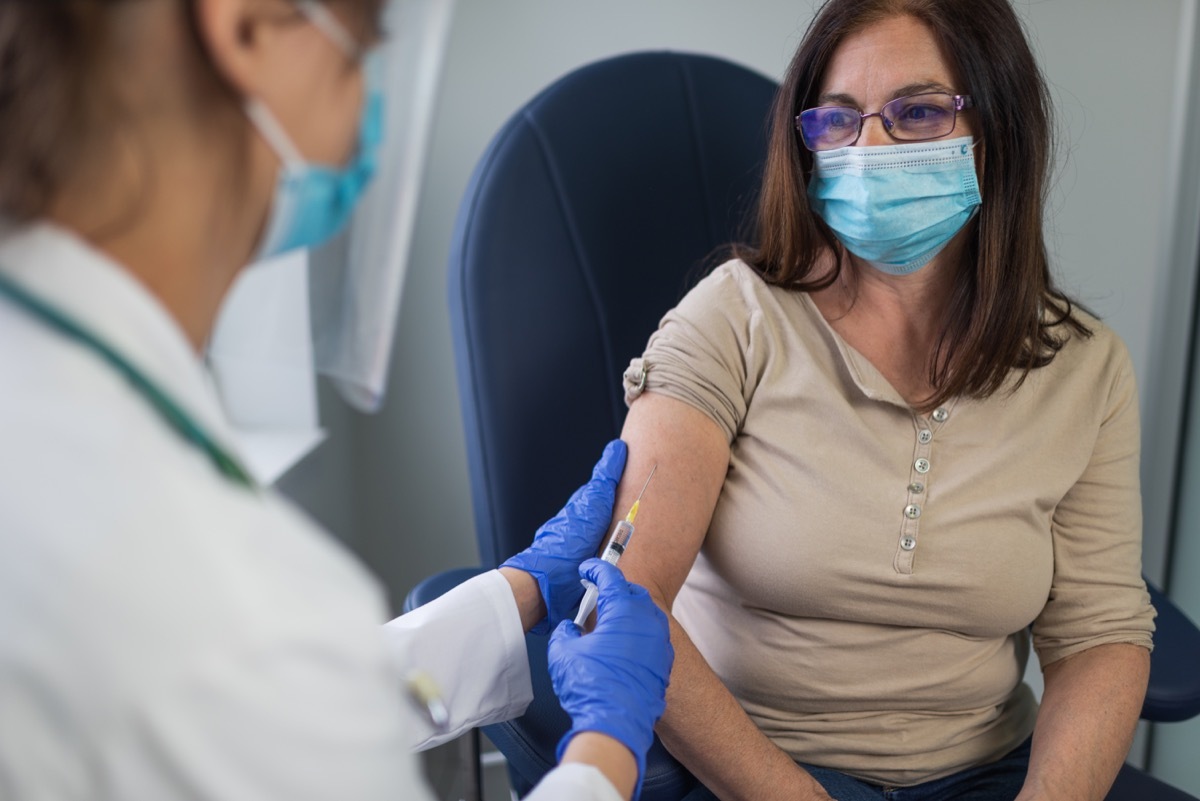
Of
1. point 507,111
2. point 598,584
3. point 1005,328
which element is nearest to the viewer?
point 598,584

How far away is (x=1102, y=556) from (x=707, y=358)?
575mm

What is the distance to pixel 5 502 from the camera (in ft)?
1.66

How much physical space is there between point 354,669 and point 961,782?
1.02m

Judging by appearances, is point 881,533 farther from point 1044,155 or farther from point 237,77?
point 237,77

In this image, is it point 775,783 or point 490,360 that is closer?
point 775,783

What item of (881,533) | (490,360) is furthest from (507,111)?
(881,533)

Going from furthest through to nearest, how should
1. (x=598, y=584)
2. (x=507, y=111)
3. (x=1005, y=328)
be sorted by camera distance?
1. (x=507, y=111)
2. (x=1005, y=328)
3. (x=598, y=584)

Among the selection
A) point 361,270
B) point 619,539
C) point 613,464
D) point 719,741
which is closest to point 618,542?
point 619,539

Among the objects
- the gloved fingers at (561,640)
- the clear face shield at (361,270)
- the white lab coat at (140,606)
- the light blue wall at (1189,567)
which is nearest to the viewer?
the white lab coat at (140,606)

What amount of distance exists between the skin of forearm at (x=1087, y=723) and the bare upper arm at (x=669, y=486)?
0.49 metres

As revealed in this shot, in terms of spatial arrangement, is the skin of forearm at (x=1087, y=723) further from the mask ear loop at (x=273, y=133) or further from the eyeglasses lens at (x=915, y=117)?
the mask ear loop at (x=273, y=133)

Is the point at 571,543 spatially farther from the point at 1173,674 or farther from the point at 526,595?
the point at 1173,674

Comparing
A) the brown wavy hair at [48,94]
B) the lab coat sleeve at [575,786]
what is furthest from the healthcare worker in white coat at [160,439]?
the lab coat sleeve at [575,786]

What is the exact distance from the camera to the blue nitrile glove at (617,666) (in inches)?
38.7
